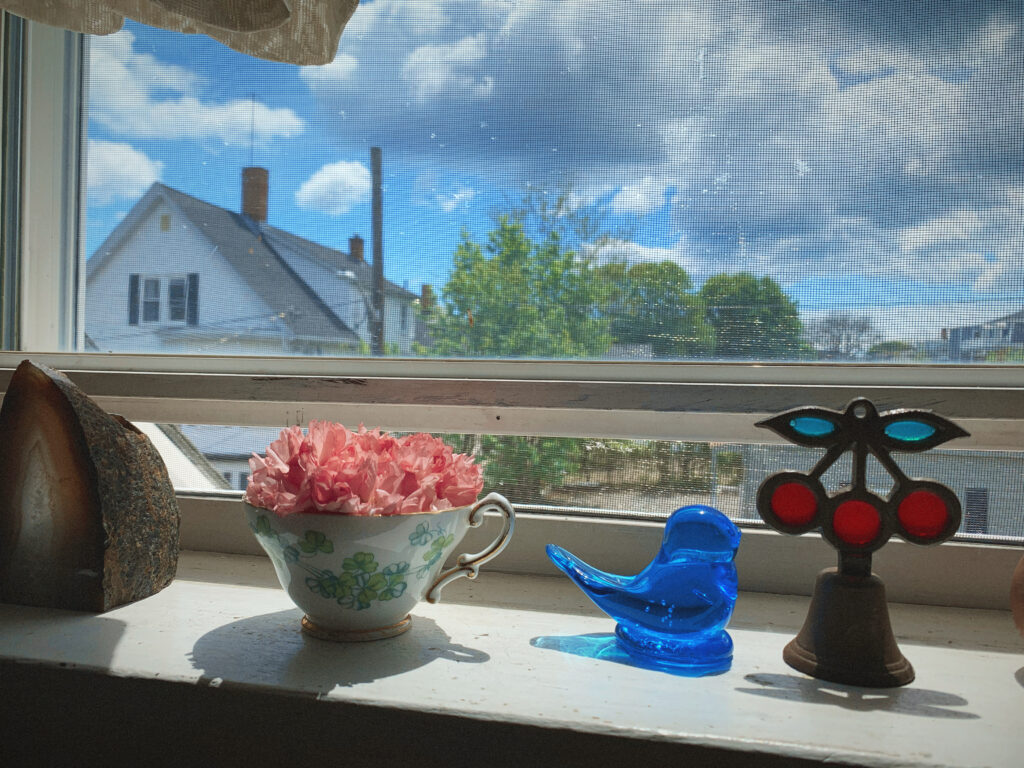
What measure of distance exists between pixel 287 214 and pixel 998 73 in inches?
34.5

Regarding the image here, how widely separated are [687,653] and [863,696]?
14 cm

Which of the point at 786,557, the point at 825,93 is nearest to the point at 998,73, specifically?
the point at 825,93

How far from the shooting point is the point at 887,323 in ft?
2.79

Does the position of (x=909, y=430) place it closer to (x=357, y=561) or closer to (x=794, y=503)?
(x=794, y=503)

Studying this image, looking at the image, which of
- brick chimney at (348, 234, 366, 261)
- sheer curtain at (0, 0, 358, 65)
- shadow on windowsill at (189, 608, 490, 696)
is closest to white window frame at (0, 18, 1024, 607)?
brick chimney at (348, 234, 366, 261)

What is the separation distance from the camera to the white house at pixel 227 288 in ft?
3.29

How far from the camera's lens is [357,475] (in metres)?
0.64

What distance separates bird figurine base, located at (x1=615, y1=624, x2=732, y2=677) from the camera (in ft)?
2.11

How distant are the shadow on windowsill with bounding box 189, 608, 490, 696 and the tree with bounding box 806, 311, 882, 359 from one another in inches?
20.5

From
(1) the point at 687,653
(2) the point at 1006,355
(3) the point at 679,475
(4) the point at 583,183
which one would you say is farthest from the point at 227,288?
(2) the point at 1006,355

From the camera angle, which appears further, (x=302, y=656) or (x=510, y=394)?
(x=510, y=394)

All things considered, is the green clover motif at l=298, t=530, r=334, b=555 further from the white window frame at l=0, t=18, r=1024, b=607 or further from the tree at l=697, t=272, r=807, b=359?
the tree at l=697, t=272, r=807, b=359

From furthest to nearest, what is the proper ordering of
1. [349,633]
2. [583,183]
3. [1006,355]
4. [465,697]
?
1. [583,183]
2. [1006,355]
3. [349,633]
4. [465,697]

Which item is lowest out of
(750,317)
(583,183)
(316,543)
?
(316,543)
